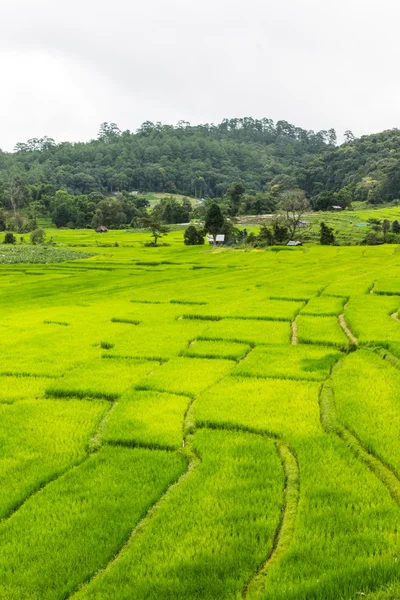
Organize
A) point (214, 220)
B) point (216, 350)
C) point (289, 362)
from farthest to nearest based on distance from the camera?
point (214, 220) < point (216, 350) < point (289, 362)

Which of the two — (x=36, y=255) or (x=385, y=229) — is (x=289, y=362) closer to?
(x=36, y=255)

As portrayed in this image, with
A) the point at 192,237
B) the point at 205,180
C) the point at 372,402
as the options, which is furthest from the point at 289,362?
the point at 205,180

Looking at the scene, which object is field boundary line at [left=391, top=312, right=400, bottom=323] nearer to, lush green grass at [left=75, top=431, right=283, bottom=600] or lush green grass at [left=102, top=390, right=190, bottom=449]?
lush green grass at [left=102, top=390, right=190, bottom=449]

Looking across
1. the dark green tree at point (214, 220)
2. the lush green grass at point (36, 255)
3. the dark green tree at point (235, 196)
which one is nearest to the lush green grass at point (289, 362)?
the lush green grass at point (36, 255)

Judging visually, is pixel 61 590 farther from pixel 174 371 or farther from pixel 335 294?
pixel 335 294

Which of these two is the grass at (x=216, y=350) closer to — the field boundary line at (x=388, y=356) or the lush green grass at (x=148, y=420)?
the lush green grass at (x=148, y=420)

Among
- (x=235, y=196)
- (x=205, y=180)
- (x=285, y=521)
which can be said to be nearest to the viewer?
(x=285, y=521)
